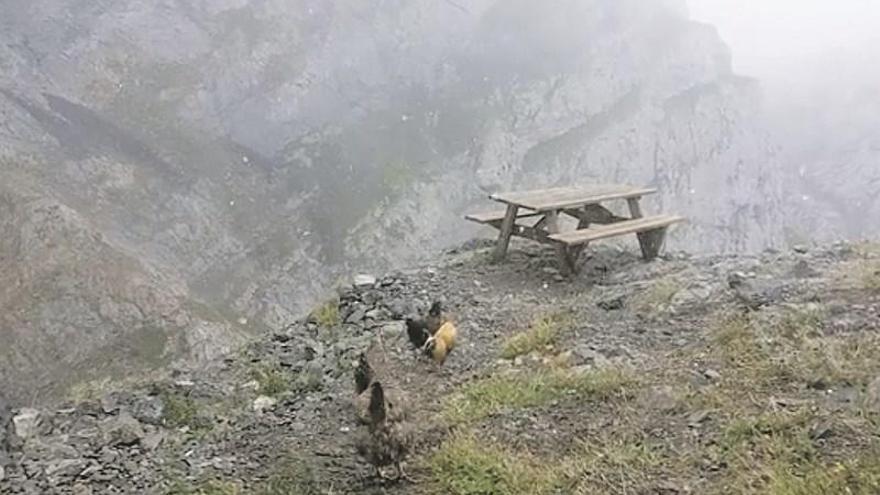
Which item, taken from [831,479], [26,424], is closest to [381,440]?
[831,479]

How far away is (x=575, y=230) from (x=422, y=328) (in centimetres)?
406

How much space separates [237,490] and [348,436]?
0.93 meters

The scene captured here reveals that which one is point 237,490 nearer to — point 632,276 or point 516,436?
point 516,436

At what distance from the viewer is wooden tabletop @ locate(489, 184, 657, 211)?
34.2ft

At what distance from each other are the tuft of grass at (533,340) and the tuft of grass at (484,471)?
190 centimetres

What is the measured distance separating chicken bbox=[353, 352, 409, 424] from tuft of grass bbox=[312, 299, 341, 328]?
7.23 ft

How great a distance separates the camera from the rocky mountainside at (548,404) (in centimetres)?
459

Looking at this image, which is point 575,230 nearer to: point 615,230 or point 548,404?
point 615,230

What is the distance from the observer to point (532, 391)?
5906 mm

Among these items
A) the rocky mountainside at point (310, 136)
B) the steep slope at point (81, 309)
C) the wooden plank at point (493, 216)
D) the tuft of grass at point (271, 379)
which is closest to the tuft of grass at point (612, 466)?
the tuft of grass at point (271, 379)

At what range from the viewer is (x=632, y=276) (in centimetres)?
955

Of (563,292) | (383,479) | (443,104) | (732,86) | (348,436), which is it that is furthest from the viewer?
(732,86)

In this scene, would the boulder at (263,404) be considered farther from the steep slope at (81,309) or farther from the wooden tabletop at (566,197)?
the steep slope at (81,309)

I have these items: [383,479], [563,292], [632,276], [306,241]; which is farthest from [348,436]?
[306,241]
